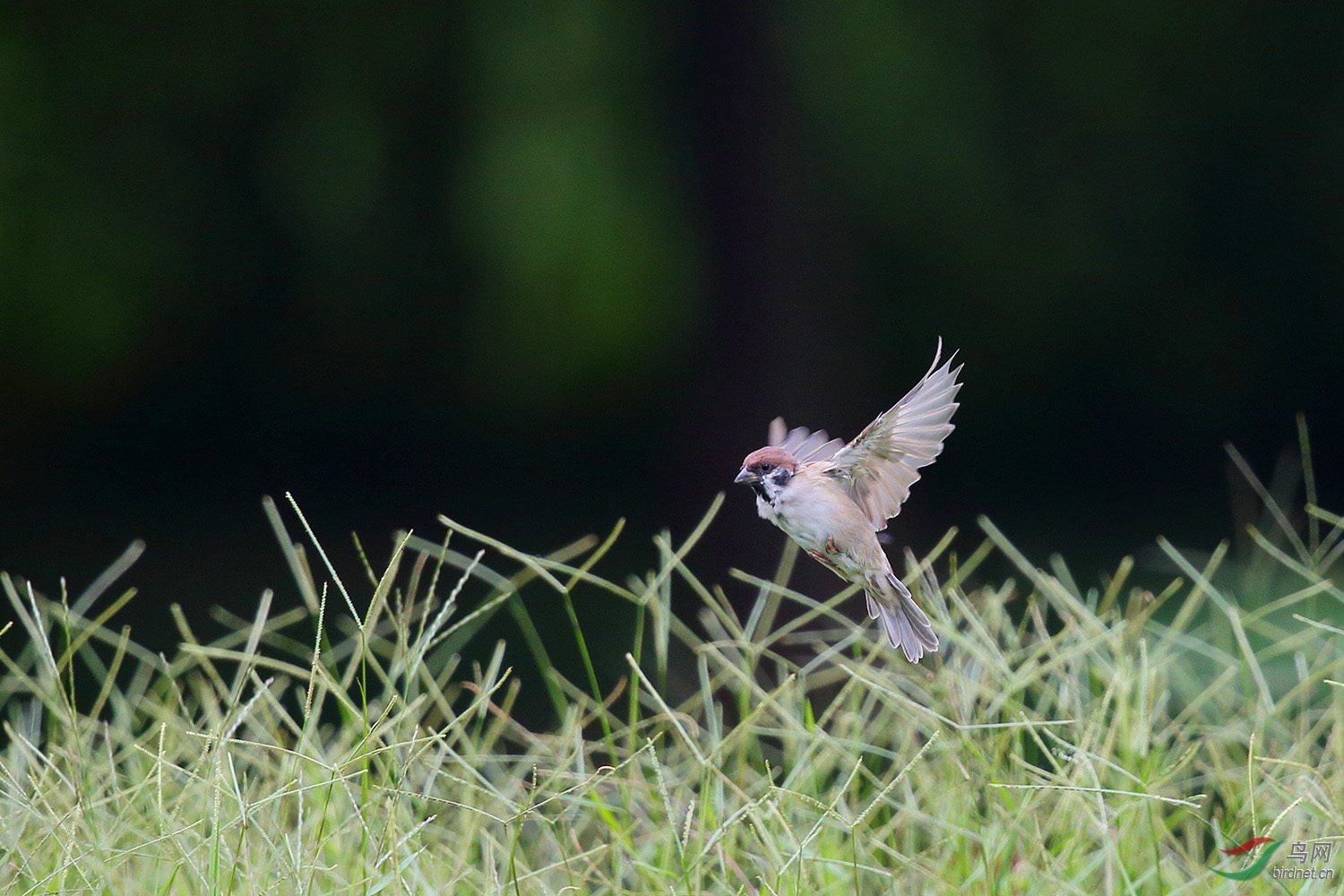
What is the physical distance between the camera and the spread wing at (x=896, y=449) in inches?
44.3

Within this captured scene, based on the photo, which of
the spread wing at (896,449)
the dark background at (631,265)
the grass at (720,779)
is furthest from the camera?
the dark background at (631,265)

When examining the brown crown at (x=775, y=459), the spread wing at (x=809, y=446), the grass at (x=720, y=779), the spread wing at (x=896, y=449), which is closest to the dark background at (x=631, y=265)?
the grass at (x=720, y=779)

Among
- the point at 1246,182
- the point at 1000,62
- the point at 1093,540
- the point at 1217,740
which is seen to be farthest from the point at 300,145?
the point at 1217,740

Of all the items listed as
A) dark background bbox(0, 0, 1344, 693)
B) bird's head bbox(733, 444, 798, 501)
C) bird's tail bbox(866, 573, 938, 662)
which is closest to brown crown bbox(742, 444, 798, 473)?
bird's head bbox(733, 444, 798, 501)

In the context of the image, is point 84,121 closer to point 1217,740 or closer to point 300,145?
point 300,145

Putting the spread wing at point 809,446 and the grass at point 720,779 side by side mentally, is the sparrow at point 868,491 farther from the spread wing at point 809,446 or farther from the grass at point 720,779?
the grass at point 720,779

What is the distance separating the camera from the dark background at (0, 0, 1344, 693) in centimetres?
636

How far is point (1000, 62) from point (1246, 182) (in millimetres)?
2208

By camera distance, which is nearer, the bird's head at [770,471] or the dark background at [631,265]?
the bird's head at [770,471]

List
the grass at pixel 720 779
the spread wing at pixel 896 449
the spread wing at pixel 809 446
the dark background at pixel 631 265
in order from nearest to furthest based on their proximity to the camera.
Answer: the spread wing at pixel 896 449 → the spread wing at pixel 809 446 → the grass at pixel 720 779 → the dark background at pixel 631 265

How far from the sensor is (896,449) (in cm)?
124

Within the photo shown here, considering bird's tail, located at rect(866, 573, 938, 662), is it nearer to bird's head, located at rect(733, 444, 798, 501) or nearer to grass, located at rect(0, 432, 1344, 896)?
bird's head, located at rect(733, 444, 798, 501)

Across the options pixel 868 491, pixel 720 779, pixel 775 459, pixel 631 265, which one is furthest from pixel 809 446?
pixel 631 265

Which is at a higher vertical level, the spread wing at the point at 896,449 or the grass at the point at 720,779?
the spread wing at the point at 896,449
